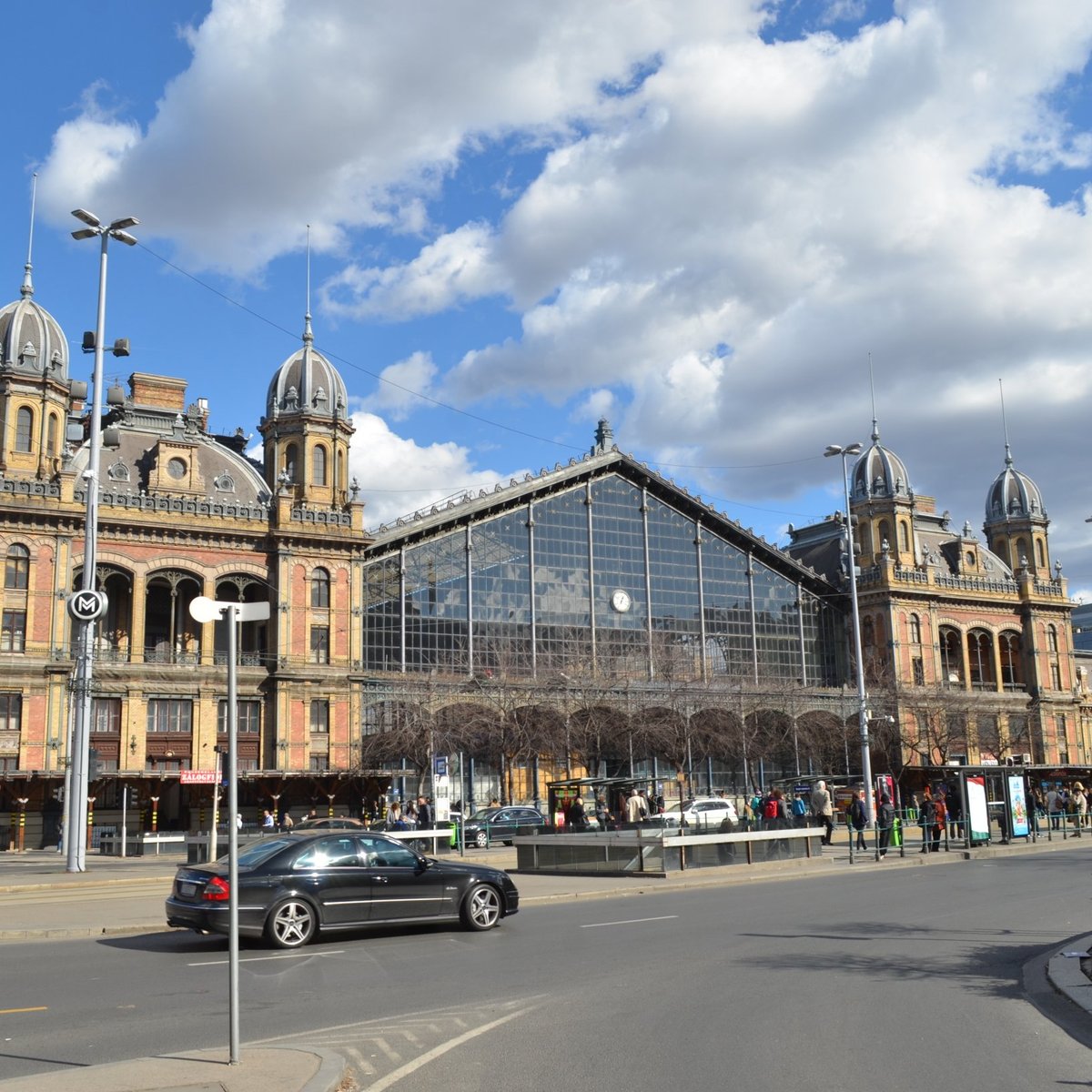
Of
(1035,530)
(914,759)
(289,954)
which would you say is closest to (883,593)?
(914,759)

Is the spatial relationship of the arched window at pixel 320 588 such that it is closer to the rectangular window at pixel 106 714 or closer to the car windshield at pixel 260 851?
the rectangular window at pixel 106 714

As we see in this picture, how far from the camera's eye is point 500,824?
145 feet

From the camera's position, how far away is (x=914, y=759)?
73188 millimetres

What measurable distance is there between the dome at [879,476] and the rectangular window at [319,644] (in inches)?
1530

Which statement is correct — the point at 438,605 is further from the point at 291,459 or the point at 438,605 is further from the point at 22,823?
the point at 22,823

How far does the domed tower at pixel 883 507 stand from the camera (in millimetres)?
78562

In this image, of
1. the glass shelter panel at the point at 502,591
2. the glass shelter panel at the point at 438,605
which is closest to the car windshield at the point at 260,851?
the glass shelter panel at the point at 438,605

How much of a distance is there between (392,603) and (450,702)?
6.58 meters

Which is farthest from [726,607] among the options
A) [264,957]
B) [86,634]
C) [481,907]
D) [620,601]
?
[264,957]

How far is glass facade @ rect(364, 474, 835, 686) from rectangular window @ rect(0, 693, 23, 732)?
1575 centimetres

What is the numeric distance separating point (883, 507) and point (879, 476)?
2176 mm

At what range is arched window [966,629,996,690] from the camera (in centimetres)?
8150

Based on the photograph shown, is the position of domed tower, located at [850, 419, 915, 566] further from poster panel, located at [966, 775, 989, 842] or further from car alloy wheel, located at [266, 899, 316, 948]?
car alloy wheel, located at [266, 899, 316, 948]

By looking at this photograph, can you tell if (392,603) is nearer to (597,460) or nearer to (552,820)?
(597,460)
